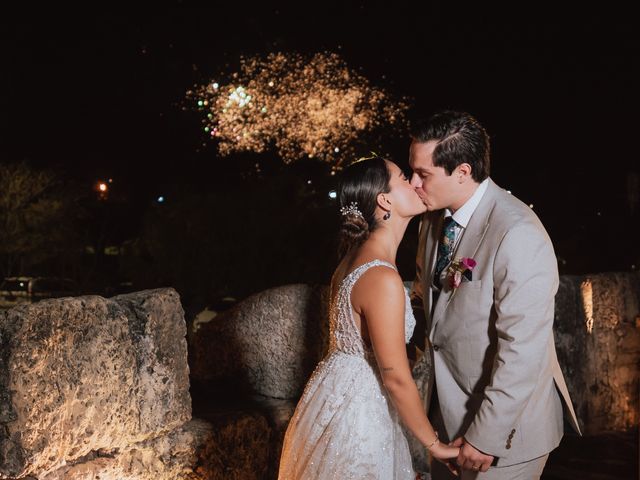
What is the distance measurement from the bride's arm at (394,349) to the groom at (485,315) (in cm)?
14

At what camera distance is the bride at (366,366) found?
102 inches

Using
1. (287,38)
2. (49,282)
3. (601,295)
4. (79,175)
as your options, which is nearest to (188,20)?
(287,38)

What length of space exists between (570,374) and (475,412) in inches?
129

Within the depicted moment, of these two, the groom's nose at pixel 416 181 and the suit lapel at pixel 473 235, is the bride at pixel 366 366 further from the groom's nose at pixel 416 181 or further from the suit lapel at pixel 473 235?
the suit lapel at pixel 473 235

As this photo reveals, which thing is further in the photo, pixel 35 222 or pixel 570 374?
pixel 35 222

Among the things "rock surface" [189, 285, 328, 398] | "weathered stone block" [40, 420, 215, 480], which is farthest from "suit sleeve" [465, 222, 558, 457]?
"rock surface" [189, 285, 328, 398]

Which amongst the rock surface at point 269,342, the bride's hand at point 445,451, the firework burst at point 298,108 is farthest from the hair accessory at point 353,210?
the firework burst at point 298,108

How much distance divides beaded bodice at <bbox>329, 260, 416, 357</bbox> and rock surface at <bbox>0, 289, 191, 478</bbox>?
2.89ft

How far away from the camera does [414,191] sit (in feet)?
9.30

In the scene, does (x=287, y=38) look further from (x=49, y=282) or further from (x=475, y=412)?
(x=475, y=412)

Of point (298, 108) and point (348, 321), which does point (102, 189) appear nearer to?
point (298, 108)

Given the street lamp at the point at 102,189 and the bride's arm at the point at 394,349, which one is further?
the street lamp at the point at 102,189

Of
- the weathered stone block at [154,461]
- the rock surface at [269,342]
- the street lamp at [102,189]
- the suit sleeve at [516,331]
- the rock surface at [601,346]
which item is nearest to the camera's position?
the suit sleeve at [516,331]

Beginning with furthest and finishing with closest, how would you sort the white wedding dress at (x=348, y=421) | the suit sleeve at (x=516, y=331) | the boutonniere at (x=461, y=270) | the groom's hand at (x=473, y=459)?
1. the white wedding dress at (x=348, y=421)
2. the boutonniere at (x=461, y=270)
3. the groom's hand at (x=473, y=459)
4. the suit sleeve at (x=516, y=331)
